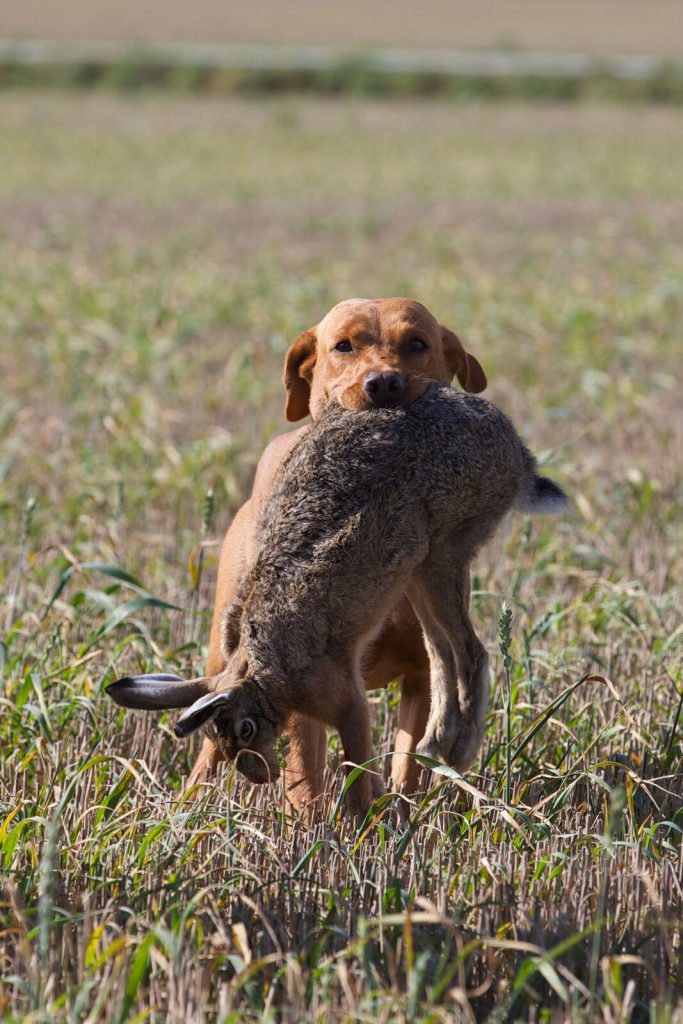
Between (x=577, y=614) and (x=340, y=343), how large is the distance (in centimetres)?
182

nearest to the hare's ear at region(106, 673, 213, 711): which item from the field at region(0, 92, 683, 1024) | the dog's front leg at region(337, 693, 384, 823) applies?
the field at region(0, 92, 683, 1024)

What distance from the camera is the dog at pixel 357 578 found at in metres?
4.19

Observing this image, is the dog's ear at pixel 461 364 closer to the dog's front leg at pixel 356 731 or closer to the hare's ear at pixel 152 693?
the dog's front leg at pixel 356 731

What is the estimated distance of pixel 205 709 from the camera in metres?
3.92

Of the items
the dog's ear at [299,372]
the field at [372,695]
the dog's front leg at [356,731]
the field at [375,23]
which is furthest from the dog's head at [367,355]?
the field at [375,23]

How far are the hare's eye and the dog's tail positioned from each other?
46.4 inches

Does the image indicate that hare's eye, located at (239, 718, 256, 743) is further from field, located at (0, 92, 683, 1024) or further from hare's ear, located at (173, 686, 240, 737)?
field, located at (0, 92, 683, 1024)

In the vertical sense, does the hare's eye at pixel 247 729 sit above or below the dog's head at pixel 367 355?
below

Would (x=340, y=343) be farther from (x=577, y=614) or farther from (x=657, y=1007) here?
(x=657, y=1007)

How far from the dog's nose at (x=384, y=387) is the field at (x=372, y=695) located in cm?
91

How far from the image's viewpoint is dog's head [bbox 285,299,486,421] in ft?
16.5

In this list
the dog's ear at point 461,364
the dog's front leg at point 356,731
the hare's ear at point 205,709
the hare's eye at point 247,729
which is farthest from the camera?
the dog's ear at point 461,364

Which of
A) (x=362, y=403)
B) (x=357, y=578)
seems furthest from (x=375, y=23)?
(x=357, y=578)

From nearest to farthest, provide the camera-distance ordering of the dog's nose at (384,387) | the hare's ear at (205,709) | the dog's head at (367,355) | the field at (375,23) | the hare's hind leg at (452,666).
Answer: the hare's ear at (205,709)
the hare's hind leg at (452,666)
the dog's nose at (384,387)
the dog's head at (367,355)
the field at (375,23)
